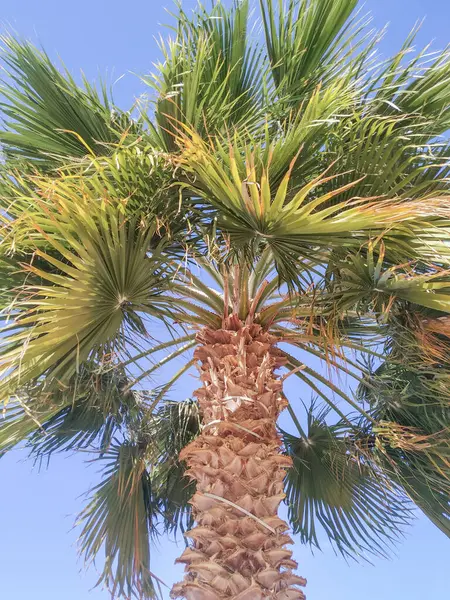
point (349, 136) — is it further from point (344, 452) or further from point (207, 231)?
point (344, 452)

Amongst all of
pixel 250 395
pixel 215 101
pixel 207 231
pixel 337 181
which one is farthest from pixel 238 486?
pixel 215 101

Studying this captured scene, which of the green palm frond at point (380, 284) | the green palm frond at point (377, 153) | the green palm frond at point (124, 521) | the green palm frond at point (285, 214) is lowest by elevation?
the green palm frond at point (124, 521)

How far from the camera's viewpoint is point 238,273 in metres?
4.55

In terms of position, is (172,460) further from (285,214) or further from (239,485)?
(285,214)

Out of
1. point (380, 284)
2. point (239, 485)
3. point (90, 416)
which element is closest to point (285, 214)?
point (380, 284)

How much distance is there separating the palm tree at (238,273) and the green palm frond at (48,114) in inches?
0.6

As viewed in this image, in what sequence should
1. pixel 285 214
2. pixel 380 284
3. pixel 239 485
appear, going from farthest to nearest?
pixel 380 284 → pixel 239 485 → pixel 285 214

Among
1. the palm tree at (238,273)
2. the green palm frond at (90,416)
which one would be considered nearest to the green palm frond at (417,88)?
the palm tree at (238,273)

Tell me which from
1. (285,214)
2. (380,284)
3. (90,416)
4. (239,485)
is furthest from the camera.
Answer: (90,416)

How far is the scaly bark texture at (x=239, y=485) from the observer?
335cm

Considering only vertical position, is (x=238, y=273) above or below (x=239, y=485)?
above

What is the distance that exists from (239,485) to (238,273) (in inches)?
60.2

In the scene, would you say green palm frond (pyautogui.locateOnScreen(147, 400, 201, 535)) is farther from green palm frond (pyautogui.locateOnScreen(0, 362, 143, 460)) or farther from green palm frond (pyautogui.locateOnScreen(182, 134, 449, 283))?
green palm frond (pyautogui.locateOnScreen(182, 134, 449, 283))

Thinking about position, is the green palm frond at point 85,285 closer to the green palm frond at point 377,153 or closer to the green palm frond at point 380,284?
the green palm frond at point 380,284
